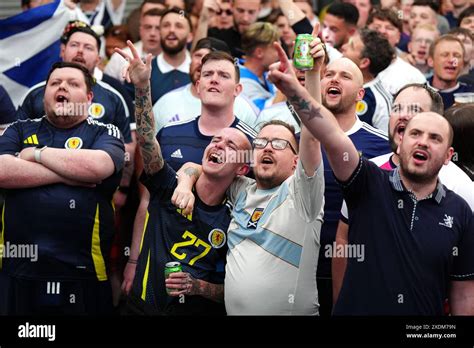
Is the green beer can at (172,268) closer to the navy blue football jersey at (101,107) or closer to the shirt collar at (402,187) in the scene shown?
the shirt collar at (402,187)

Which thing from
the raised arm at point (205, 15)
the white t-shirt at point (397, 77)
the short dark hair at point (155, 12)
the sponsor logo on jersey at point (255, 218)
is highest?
the short dark hair at point (155, 12)

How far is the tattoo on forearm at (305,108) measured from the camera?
16.8 feet

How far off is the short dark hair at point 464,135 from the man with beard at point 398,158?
222mm

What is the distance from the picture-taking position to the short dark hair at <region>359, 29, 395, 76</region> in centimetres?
886

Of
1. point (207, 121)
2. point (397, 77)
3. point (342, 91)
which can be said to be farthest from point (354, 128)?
point (397, 77)

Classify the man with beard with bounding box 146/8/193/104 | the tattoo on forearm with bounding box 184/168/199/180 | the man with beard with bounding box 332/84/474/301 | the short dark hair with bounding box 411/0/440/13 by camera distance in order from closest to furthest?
the man with beard with bounding box 332/84/474/301, the tattoo on forearm with bounding box 184/168/199/180, the man with beard with bounding box 146/8/193/104, the short dark hair with bounding box 411/0/440/13

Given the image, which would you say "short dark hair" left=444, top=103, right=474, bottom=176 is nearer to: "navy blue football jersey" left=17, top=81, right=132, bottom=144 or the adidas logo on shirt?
the adidas logo on shirt

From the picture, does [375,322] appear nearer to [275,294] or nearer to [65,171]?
[275,294]

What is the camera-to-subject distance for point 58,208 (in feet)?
22.0

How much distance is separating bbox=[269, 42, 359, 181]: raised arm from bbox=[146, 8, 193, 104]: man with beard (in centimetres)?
444

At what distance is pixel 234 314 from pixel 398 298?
1.07 m

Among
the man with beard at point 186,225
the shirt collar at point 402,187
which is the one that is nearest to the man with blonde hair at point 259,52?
the man with beard at point 186,225

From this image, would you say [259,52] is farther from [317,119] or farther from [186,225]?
[317,119]

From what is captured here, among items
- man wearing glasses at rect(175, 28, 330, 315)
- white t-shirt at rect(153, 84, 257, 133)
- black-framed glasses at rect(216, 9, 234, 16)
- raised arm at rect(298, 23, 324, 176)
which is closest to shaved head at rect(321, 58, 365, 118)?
man wearing glasses at rect(175, 28, 330, 315)
